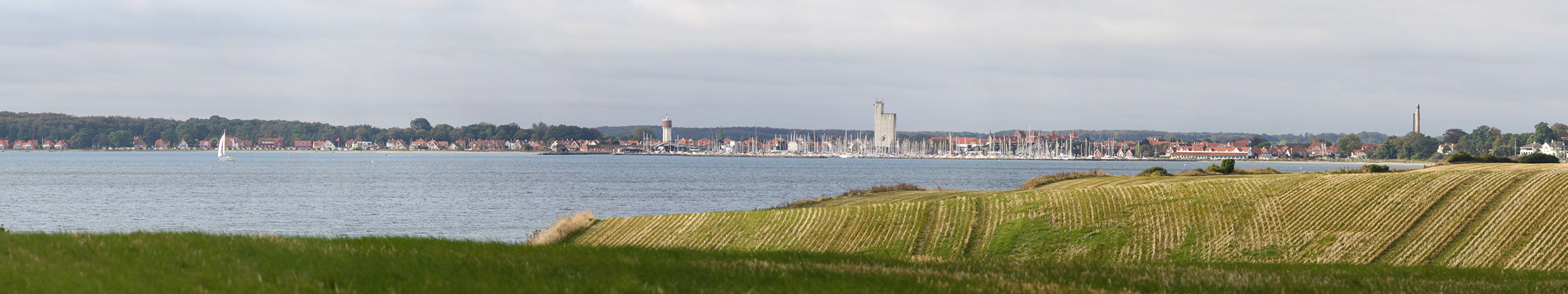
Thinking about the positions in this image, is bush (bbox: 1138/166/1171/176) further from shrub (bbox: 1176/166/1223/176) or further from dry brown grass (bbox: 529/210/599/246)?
dry brown grass (bbox: 529/210/599/246)

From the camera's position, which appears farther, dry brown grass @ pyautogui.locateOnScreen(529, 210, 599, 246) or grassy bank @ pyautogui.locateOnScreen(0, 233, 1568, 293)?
dry brown grass @ pyautogui.locateOnScreen(529, 210, 599, 246)

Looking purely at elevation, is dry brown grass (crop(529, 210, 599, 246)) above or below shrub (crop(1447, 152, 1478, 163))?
below

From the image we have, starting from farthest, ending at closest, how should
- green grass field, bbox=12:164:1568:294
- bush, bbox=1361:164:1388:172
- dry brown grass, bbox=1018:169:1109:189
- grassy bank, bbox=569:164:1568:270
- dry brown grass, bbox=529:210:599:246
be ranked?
1. dry brown grass, bbox=1018:169:1109:189
2. bush, bbox=1361:164:1388:172
3. dry brown grass, bbox=529:210:599:246
4. grassy bank, bbox=569:164:1568:270
5. green grass field, bbox=12:164:1568:294

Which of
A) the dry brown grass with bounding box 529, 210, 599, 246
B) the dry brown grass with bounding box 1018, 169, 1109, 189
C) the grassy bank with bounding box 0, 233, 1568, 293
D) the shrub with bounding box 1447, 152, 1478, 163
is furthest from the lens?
the shrub with bounding box 1447, 152, 1478, 163

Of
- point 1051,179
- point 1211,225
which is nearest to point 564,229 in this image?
point 1211,225

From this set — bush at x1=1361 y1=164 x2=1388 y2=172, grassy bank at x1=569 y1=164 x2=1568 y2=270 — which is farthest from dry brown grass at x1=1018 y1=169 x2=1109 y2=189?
grassy bank at x1=569 y1=164 x2=1568 y2=270

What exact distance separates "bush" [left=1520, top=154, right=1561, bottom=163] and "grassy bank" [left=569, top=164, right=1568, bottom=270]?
77.3ft

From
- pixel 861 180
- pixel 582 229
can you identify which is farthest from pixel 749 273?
pixel 861 180

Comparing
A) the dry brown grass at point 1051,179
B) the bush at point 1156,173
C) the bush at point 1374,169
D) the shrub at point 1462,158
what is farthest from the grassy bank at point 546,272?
the shrub at point 1462,158

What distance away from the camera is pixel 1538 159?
204ft

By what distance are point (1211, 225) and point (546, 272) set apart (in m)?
27.2

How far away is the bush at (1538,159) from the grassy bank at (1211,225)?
2356cm

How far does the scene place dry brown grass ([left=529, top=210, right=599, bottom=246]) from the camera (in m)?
37.8

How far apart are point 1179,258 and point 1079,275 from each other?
17437 millimetres
